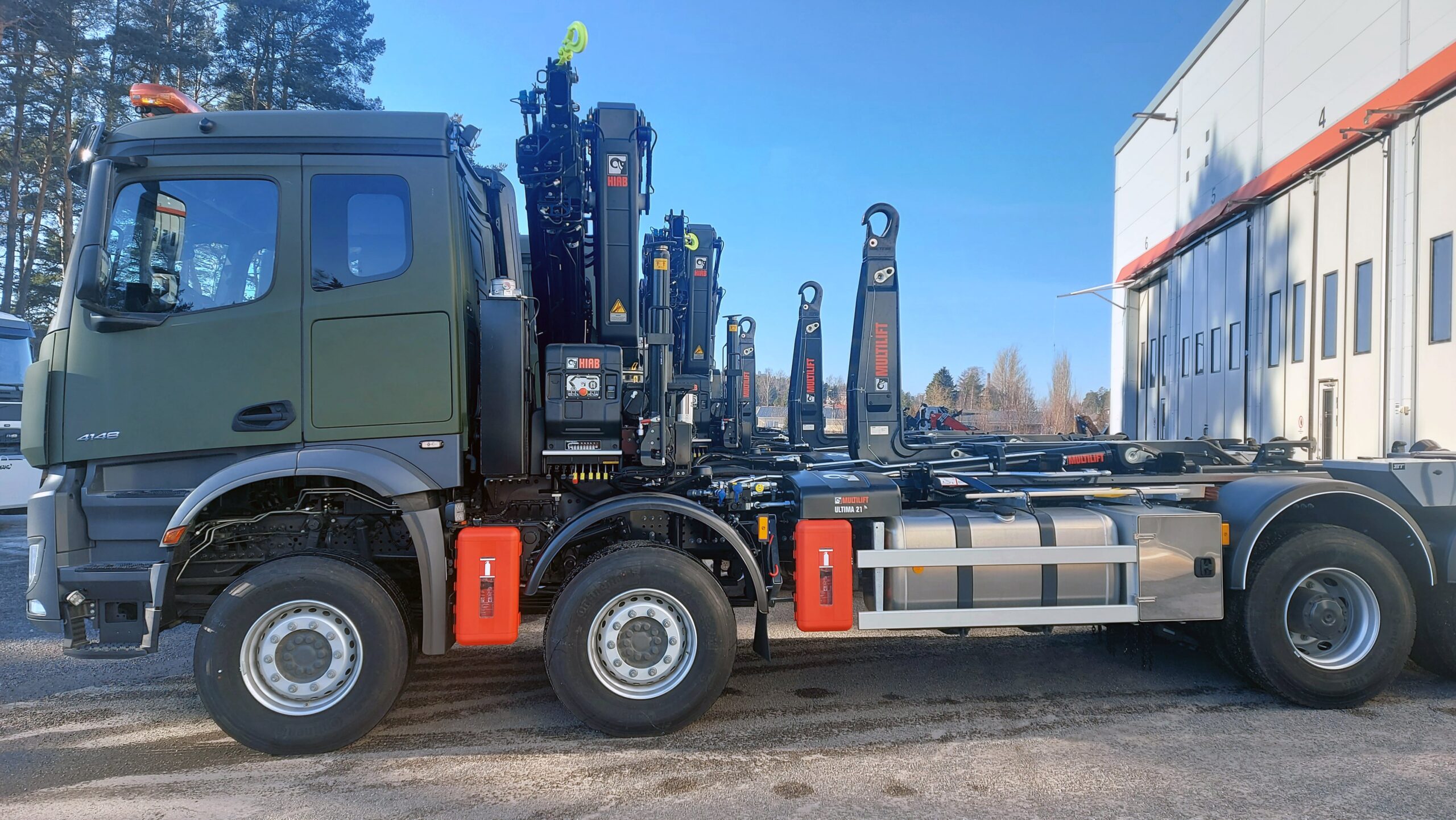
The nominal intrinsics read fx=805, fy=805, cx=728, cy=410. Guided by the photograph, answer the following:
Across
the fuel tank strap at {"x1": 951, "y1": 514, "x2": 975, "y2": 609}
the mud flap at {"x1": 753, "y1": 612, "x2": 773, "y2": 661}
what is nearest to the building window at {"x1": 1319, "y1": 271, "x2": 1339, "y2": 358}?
the fuel tank strap at {"x1": 951, "y1": 514, "x2": 975, "y2": 609}

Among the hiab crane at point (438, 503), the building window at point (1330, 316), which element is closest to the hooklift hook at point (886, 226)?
the hiab crane at point (438, 503)

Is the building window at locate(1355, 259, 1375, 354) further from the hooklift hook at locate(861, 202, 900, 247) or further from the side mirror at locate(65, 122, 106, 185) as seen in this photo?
the side mirror at locate(65, 122, 106, 185)

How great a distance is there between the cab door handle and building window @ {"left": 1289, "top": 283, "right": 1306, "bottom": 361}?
54.1 feet

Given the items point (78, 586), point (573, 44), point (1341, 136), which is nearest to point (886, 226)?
point (573, 44)

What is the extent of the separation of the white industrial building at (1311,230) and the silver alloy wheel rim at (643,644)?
11.1 meters

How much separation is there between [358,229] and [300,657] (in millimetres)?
2362

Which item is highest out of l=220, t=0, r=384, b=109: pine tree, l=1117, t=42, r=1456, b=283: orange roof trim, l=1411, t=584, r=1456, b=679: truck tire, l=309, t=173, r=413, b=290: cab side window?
l=220, t=0, r=384, b=109: pine tree

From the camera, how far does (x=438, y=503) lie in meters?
4.61

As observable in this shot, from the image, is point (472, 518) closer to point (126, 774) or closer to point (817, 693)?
point (126, 774)

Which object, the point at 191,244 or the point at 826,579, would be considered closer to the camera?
the point at 191,244

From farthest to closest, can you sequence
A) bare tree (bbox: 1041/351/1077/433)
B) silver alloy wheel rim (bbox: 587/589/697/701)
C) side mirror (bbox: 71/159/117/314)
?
bare tree (bbox: 1041/351/1077/433) → silver alloy wheel rim (bbox: 587/589/697/701) → side mirror (bbox: 71/159/117/314)

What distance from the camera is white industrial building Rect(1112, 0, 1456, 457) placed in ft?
35.7

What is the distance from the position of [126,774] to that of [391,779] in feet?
4.59

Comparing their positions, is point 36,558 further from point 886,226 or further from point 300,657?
point 886,226
